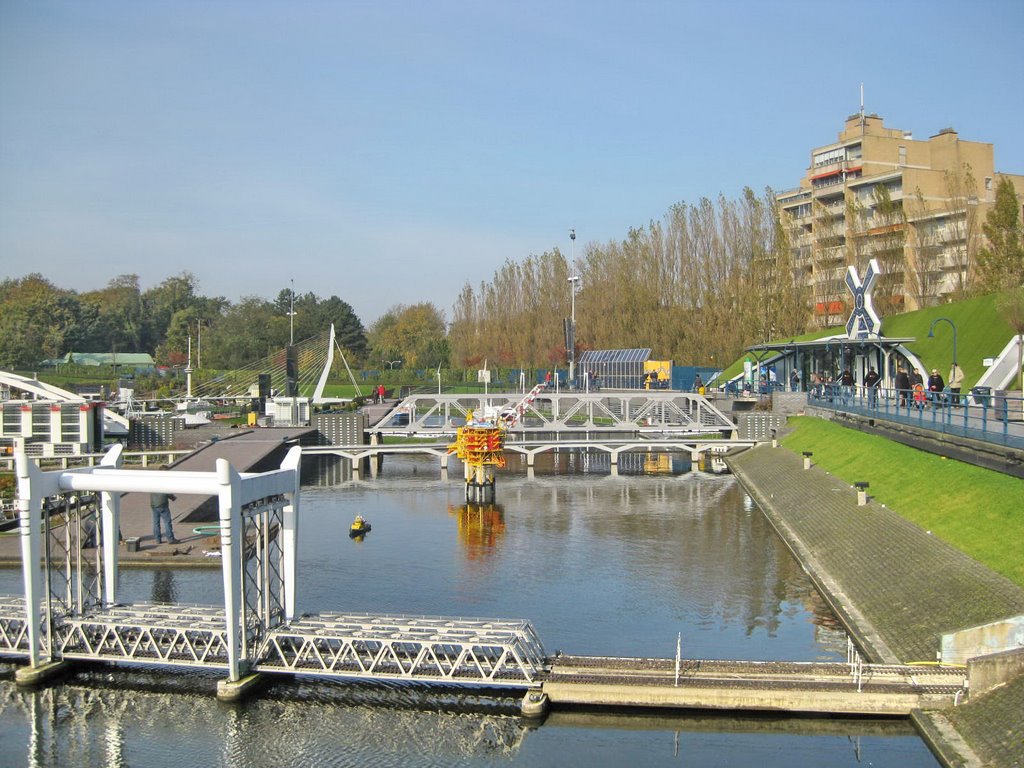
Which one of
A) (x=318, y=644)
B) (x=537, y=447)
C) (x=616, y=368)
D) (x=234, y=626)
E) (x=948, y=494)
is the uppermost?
(x=616, y=368)

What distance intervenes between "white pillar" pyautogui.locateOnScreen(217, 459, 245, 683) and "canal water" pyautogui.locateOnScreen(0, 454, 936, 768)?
106cm

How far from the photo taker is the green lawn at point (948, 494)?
23641 millimetres

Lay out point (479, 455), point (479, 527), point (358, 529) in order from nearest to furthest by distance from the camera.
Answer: point (358, 529) → point (479, 527) → point (479, 455)

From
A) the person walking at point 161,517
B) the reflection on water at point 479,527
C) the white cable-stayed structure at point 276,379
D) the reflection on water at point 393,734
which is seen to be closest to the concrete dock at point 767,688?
the reflection on water at point 393,734

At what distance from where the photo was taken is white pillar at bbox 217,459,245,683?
19.6m

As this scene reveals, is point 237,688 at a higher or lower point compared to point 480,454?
lower

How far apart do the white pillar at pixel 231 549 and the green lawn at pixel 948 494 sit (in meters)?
16.2

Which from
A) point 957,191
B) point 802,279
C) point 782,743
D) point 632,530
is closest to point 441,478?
point 632,530

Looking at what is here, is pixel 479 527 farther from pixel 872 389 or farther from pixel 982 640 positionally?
pixel 982 640

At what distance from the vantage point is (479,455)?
45.1 metres

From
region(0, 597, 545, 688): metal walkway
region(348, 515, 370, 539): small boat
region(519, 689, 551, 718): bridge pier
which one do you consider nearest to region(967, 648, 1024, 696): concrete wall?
region(519, 689, 551, 718): bridge pier

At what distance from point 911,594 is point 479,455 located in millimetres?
24220

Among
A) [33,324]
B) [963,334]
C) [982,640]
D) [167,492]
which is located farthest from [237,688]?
[33,324]

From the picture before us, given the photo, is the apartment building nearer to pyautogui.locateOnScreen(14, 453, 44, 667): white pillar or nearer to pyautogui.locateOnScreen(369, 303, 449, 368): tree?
pyautogui.locateOnScreen(369, 303, 449, 368): tree
